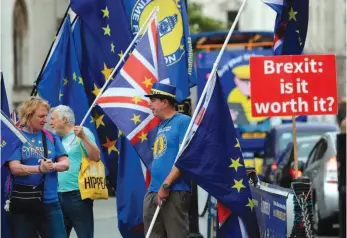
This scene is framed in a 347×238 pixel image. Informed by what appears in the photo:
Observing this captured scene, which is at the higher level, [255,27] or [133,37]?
[255,27]

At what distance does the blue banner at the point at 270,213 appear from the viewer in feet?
33.1

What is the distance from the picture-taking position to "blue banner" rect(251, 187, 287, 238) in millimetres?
10078

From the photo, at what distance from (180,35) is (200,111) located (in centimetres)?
212

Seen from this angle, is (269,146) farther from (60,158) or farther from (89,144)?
(60,158)

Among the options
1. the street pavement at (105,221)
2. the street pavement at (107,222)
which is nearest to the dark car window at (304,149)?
the street pavement at (107,222)

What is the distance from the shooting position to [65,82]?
13.2m

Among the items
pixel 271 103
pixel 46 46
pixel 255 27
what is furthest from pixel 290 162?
pixel 255 27

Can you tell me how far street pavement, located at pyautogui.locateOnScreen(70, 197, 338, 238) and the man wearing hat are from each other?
13.5 ft

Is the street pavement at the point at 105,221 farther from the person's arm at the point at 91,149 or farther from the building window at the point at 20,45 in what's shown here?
the building window at the point at 20,45

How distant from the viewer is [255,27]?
78125 mm

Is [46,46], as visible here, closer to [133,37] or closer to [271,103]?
[133,37]

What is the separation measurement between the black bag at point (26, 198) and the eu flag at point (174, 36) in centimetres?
233

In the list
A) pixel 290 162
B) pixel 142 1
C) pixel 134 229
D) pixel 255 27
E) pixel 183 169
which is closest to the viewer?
pixel 183 169

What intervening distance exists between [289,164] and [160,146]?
918 cm
